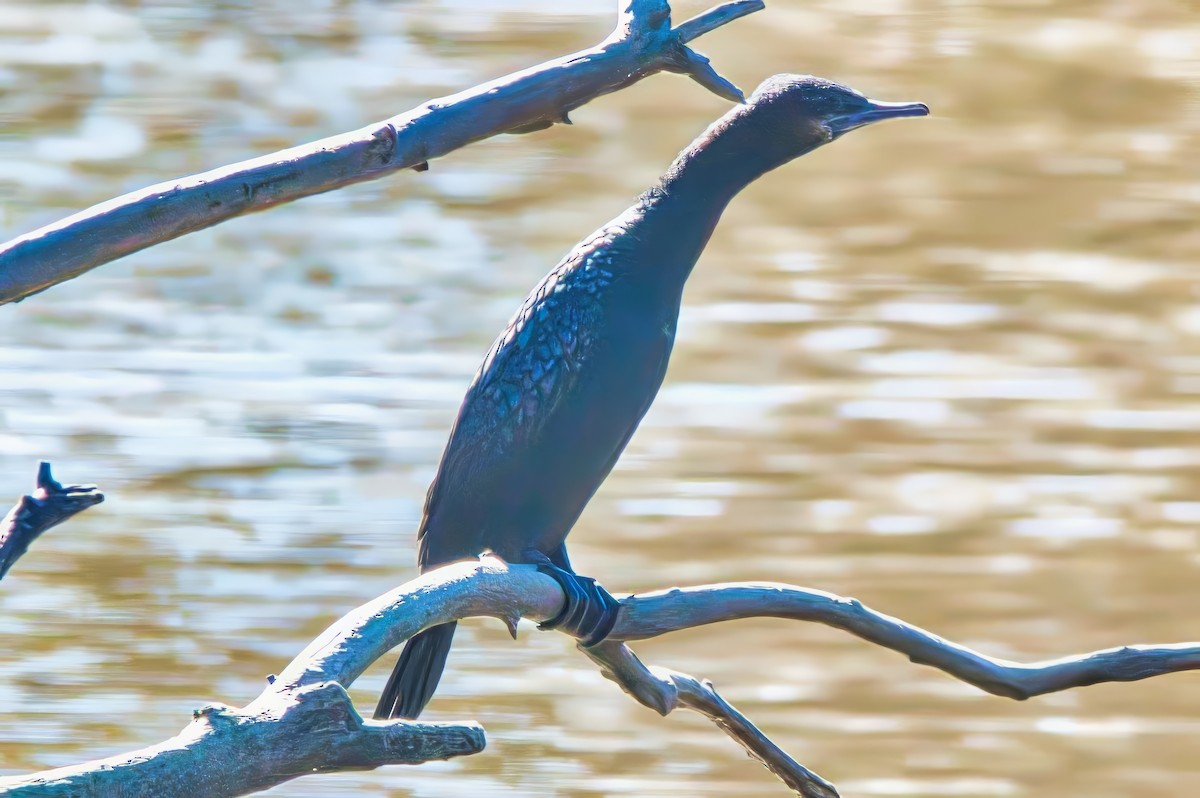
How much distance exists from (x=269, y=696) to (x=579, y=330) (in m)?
0.67

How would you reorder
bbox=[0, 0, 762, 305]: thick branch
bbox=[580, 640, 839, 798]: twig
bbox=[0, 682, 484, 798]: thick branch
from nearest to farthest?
1. bbox=[0, 682, 484, 798]: thick branch
2. bbox=[0, 0, 762, 305]: thick branch
3. bbox=[580, 640, 839, 798]: twig

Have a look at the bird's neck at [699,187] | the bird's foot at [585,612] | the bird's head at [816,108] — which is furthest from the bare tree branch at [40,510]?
the bird's head at [816,108]

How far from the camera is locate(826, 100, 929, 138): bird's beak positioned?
58.9 inches

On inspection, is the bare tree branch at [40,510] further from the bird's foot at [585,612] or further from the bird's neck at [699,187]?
the bird's neck at [699,187]

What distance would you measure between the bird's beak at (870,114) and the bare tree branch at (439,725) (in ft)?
1.75

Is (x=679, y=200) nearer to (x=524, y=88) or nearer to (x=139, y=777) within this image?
(x=524, y=88)

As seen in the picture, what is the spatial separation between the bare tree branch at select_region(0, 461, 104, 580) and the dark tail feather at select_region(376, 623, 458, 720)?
0.33 metres

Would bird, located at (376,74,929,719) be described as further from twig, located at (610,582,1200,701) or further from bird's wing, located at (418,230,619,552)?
twig, located at (610,582,1200,701)

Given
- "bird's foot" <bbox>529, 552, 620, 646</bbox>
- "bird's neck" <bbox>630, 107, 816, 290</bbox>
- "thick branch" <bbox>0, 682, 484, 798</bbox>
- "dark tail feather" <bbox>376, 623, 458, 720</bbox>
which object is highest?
"bird's neck" <bbox>630, 107, 816, 290</bbox>

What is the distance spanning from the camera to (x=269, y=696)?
824 mm

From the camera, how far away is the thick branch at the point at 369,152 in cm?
111

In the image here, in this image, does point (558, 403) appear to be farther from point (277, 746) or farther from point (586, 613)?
point (277, 746)

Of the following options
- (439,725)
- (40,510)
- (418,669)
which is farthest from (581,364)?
(439,725)

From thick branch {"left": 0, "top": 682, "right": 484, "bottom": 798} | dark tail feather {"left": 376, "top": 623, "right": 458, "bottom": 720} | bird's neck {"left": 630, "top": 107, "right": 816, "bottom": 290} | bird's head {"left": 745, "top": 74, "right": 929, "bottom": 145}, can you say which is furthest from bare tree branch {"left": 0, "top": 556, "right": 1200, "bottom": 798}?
bird's head {"left": 745, "top": 74, "right": 929, "bottom": 145}
